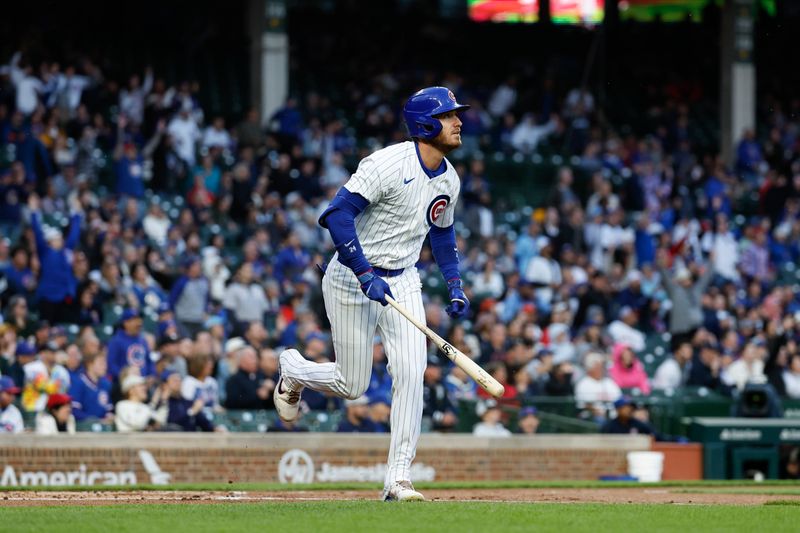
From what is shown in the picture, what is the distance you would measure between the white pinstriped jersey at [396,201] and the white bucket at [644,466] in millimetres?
6000

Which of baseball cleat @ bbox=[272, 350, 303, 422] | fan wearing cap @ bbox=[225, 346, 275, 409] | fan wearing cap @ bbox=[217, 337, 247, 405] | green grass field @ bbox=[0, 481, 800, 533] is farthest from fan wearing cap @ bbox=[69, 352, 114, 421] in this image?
green grass field @ bbox=[0, 481, 800, 533]

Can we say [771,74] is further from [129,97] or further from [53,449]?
[53,449]

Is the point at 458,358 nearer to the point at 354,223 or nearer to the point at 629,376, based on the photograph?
the point at 354,223

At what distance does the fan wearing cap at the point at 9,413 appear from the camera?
12.7 meters

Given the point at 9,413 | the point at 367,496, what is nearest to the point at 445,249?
the point at 367,496

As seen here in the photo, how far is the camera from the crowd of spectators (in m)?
14.0

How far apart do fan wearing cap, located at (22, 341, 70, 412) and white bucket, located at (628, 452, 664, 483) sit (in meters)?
5.05

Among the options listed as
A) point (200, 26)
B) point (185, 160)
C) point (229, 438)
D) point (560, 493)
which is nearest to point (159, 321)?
point (229, 438)

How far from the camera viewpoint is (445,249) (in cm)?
866

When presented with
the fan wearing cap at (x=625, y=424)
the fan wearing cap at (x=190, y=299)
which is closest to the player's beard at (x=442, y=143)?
the fan wearing cap at (x=625, y=424)

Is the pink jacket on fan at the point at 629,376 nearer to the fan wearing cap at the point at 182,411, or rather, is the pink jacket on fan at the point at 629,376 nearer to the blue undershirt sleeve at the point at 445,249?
the fan wearing cap at the point at 182,411

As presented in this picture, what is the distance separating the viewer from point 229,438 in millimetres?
12664

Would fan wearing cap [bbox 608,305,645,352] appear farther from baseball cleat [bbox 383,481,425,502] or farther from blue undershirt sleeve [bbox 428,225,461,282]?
baseball cleat [bbox 383,481,425,502]

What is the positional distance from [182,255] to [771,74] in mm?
14098
